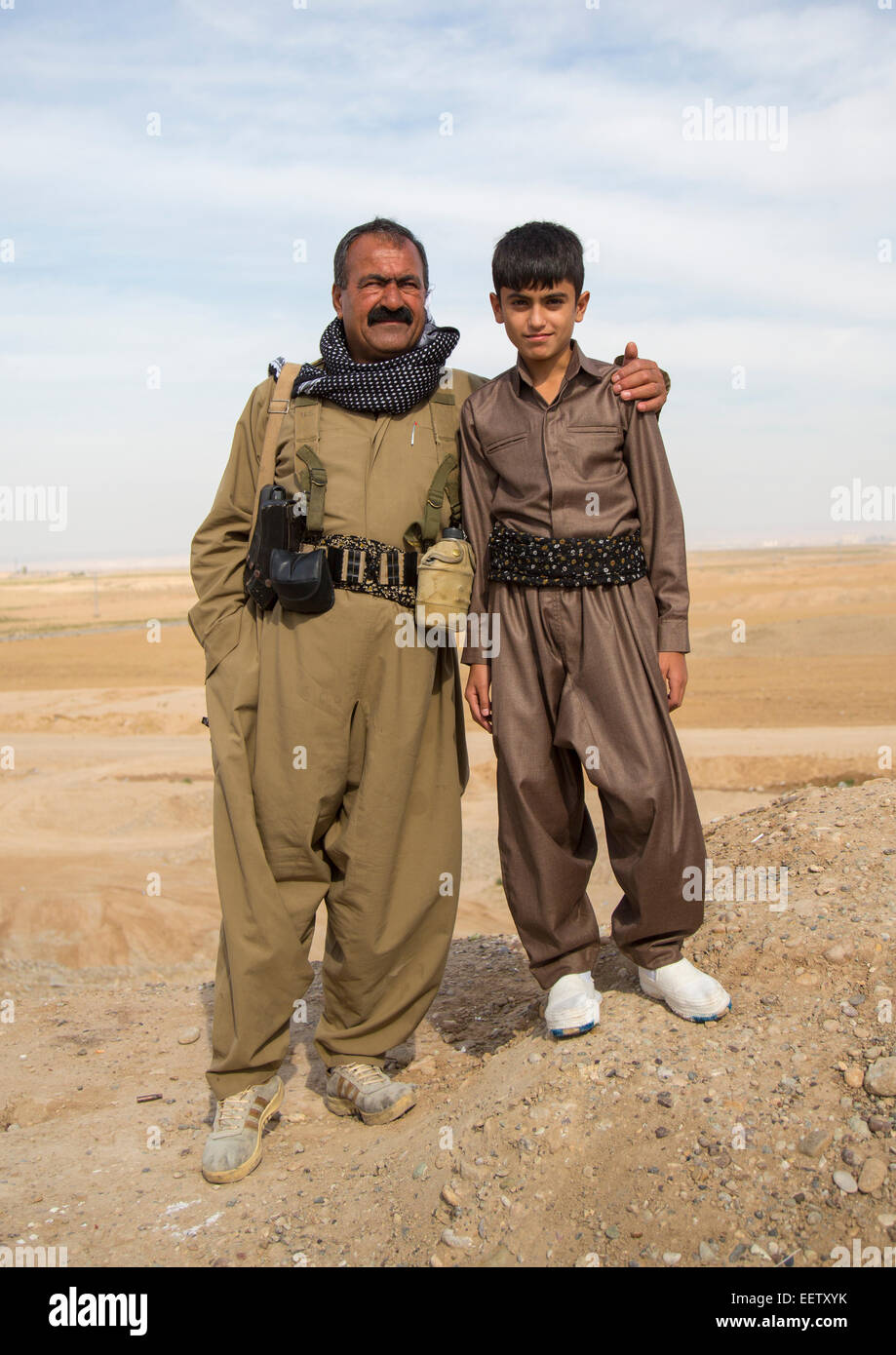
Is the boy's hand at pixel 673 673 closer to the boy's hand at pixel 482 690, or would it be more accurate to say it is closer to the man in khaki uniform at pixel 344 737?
the boy's hand at pixel 482 690

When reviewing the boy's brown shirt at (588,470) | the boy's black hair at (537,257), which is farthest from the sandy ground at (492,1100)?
the boy's black hair at (537,257)

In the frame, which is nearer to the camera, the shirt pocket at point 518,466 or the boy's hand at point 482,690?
the shirt pocket at point 518,466

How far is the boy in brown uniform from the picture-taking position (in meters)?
2.90

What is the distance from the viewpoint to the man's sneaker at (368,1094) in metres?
3.24

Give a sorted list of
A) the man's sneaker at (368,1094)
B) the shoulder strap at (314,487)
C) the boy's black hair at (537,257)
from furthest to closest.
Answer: the man's sneaker at (368,1094) → the shoulder strap at (314,487) → the boy's black hair at (537,257)

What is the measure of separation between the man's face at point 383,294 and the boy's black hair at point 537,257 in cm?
33

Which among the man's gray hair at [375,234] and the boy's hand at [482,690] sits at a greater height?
the man's gray hair at [375,234]

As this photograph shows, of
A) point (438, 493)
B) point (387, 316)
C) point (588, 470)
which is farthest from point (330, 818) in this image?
point (387, 316)

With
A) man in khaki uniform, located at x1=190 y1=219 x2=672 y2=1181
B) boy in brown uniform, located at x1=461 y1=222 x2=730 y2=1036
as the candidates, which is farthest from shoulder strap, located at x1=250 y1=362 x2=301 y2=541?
boy in brown uniform, located at x1=461 y1=222 x2=730 y2=1036

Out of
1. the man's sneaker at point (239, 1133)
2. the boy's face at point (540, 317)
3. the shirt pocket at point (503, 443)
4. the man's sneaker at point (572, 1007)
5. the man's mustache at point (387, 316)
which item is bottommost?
the man's sneaker at point (239, 1133)

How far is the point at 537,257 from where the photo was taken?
2812mm

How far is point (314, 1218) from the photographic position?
2.79m

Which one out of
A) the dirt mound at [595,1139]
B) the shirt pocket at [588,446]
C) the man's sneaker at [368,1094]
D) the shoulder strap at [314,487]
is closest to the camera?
the dirt mound at [595,1139]

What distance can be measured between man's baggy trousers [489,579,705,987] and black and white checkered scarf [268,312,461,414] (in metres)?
0.61
